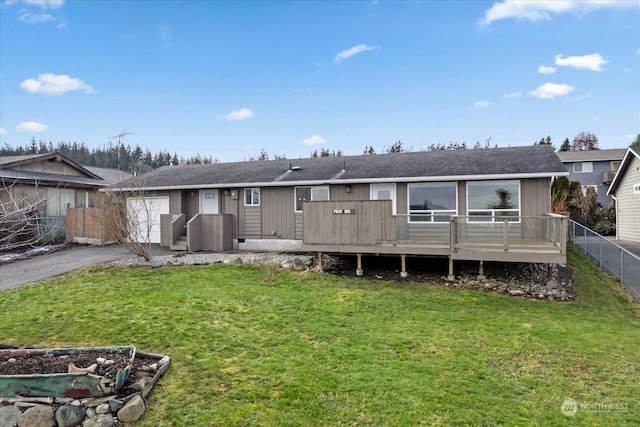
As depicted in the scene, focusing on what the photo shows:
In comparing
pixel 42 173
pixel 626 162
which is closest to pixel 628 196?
pixel 626 162

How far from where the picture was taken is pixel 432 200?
12.0 m

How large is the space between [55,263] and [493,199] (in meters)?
13.9

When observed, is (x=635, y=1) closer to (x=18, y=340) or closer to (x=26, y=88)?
(x=18, y=340)

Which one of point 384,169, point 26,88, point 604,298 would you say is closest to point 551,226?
point 604,298

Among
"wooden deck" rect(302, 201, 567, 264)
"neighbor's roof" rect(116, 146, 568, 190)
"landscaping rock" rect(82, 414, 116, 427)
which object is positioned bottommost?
"landscaping rock" rect(82, 414, 116, 427)

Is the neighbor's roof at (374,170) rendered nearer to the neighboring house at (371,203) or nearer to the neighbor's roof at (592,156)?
the neighboring house at (371,203)

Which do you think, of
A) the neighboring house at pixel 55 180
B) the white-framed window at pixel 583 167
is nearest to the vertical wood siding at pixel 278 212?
the neighboring house at pixel 55 180

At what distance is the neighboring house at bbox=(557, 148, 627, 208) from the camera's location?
3475cm

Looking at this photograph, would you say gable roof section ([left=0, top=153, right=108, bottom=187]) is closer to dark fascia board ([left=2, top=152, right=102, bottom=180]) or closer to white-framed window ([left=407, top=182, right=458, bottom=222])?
dark fascia board ([left=2, top=152, right=102, bottom=180])

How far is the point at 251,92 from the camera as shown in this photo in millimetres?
23562

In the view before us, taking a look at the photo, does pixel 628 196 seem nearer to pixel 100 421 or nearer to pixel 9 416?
pixel 100 421

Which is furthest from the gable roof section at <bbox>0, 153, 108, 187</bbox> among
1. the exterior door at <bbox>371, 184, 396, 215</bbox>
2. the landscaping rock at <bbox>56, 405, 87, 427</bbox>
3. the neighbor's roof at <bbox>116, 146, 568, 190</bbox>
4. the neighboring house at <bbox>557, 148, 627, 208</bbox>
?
the neighboring house at <bbox>557, 148, 627, 208</bbox>

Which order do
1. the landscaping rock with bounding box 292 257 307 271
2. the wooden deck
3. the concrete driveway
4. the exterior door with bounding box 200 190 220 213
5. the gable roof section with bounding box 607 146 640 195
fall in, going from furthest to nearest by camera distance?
1. the gable roof section with bounding box 607 146 640 195
2. the exterior door with bounding box 200 190 220 213
3. the landscaping rock with bounding box 292 257 307 271
4. the concrete driveway
5. the wooden deck

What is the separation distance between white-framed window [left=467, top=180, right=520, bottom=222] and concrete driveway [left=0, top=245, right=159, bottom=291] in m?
10.8
